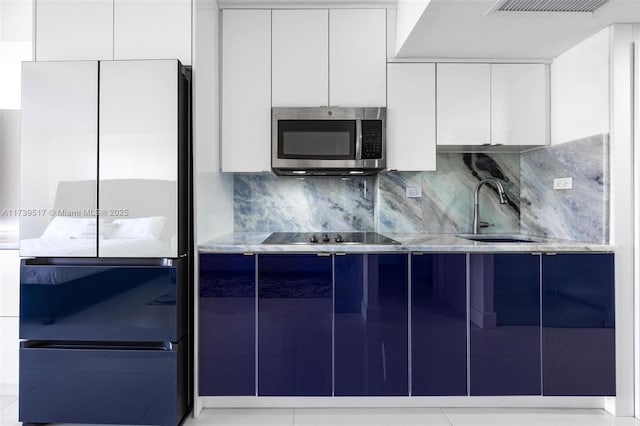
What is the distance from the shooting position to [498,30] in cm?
196

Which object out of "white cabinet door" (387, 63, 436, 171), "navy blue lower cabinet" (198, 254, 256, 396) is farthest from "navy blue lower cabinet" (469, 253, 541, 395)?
"navy blue lower cabinet" (198, 254, 256, 396)

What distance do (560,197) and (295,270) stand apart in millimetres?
1725

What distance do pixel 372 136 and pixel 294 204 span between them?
0.81 meters

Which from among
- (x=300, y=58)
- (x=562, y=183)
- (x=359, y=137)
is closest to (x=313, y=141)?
(x=359, y=137)

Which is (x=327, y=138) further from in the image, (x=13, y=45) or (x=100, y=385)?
(x=13, y=45)

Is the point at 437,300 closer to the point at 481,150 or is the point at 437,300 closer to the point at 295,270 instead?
the point at 295,270

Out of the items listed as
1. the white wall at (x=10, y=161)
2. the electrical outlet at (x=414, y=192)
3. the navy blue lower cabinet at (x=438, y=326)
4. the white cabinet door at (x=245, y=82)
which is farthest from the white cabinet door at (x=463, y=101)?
the white wall at (x=10, y=161)

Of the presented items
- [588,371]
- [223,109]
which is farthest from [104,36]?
[588,371]

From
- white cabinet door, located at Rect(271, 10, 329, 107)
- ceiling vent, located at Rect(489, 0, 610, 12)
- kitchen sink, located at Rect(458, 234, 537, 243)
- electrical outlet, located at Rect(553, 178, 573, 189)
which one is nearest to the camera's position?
ceiling vent, located at Rect(489, 0, 610, 12)

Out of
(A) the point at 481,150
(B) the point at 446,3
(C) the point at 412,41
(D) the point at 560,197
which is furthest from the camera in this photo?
(A) the point at 481,150

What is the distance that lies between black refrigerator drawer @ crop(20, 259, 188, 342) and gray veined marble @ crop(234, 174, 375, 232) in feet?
3.23

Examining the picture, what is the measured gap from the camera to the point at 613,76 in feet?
6.41

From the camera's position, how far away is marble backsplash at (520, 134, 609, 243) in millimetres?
2002

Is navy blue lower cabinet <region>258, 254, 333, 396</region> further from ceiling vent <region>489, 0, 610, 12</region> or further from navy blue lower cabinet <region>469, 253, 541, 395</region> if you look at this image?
ceiling vent <region>489, 0, 610, 12</region>
